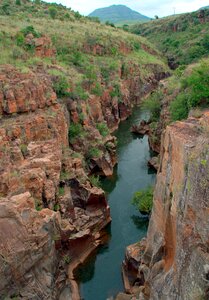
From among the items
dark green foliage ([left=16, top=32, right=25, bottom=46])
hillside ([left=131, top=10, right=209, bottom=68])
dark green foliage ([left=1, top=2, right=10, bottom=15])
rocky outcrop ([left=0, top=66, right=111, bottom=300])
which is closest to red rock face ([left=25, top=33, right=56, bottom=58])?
dark green foliage ([left=16, top=32, right=25, bottom=46])

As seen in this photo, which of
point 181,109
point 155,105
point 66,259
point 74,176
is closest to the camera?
point 66,259

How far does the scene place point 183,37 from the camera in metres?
84.4

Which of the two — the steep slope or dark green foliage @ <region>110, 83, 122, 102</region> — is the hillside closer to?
the steep slope

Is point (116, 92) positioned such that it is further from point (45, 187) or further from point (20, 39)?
point (45, 187)

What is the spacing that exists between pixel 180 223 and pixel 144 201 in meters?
14.2

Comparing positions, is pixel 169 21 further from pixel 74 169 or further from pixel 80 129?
pixel 74 169

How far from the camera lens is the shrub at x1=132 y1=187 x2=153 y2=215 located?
93.9 feet

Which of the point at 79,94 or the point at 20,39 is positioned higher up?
the point at 20,39

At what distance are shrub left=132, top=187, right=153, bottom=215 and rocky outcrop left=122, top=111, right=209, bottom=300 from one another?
7027 mm

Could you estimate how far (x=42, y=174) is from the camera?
2447 cm

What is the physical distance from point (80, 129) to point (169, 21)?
69.5 meters

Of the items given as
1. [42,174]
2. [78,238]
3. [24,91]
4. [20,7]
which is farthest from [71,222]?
[20,7]

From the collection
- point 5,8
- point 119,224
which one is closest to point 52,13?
point 5,8

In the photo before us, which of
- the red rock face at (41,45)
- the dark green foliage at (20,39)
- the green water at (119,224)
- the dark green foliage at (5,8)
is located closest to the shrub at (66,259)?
the green water at (119,224)
